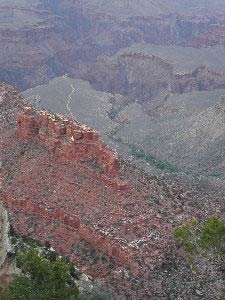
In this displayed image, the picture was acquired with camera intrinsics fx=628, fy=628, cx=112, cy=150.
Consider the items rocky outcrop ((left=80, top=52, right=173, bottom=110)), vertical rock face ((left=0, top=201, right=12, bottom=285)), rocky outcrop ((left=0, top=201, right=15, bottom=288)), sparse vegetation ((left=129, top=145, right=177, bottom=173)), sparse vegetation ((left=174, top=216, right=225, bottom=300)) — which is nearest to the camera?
sparse vegetation ((left=174, top=216, right=225, bottom=300))

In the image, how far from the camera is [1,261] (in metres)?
34.5

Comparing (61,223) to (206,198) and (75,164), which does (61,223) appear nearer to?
(75,164)

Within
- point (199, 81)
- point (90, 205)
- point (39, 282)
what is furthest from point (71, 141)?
point (199, 81)

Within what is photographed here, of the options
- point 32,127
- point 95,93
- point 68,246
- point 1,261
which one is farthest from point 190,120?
point 1,261

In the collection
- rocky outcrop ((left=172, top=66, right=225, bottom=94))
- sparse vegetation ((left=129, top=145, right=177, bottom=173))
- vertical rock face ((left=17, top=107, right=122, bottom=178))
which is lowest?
rocky outcrop ((left=172, top=66, right=225, bottom=94))

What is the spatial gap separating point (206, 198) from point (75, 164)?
13324 mm

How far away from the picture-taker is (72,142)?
146ft

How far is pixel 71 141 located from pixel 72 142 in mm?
165

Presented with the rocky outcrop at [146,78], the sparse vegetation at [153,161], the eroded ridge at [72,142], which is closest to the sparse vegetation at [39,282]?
the eroded ridge at [72,142]

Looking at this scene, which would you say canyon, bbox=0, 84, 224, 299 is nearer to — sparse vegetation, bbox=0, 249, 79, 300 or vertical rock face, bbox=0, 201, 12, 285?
vertical rock face, bbox=0, 201, 12, 285

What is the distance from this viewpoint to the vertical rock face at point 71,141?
4359 centimetres

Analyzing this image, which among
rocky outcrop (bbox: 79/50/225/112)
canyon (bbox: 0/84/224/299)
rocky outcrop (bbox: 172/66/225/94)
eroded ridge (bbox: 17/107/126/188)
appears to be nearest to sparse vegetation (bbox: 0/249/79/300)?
canyon (bbox: 0/84/224/299)

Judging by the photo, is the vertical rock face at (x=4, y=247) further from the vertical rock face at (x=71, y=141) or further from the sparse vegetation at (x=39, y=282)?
the vertical rock face at (x=71, y=141)

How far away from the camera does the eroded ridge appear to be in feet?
143
